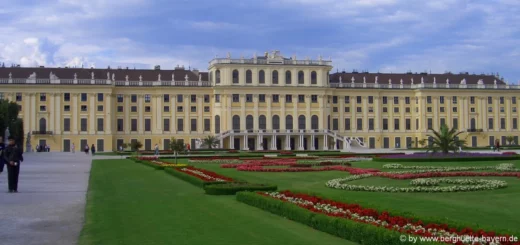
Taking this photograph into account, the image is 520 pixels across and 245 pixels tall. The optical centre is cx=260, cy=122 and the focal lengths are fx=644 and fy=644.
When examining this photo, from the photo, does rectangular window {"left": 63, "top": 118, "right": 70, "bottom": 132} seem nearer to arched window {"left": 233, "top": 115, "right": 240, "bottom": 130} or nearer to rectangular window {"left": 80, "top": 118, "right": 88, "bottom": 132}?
rectangular window {"left": 80, "top": 118, "right": 88, "bottom": 132}

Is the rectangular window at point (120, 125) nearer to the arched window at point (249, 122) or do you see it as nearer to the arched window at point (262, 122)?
the arched window at point (249, 122)

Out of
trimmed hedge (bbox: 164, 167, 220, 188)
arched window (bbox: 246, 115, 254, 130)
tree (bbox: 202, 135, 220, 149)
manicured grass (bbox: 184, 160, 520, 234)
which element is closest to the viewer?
manicured grass (bbox: 184, 160, 520, 234)

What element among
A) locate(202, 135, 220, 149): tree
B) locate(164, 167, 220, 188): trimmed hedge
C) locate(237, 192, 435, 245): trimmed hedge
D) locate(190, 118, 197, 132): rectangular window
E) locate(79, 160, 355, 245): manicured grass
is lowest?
locate(79, 160, 355, 245): manicured grass

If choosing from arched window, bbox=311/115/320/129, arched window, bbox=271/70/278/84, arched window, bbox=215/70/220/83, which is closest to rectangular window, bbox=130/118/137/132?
arched window, bbox=215/70/220/83

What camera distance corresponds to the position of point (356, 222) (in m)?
10.3

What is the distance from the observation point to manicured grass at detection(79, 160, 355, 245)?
10555 millimetres

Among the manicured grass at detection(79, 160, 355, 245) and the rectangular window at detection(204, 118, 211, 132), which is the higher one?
the rectangular window at detection(204, 118, 211, 132)

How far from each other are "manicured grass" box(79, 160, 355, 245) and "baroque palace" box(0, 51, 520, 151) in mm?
59687

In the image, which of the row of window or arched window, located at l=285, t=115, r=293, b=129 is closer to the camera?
the row of window

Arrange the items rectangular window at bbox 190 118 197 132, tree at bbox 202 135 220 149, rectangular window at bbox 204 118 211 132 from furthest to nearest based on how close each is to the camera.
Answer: rectangular window at bbox 204 118 211 132 < rectangular window at bbox 190 118 197 132 < tree at bbox 202 135 220 149

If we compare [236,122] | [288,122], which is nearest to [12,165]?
[236,122]

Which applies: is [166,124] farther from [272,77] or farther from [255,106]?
[272,77]

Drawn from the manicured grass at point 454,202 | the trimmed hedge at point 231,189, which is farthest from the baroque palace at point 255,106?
the trimmed hedge at point 231,189

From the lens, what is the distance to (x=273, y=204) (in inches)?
543
